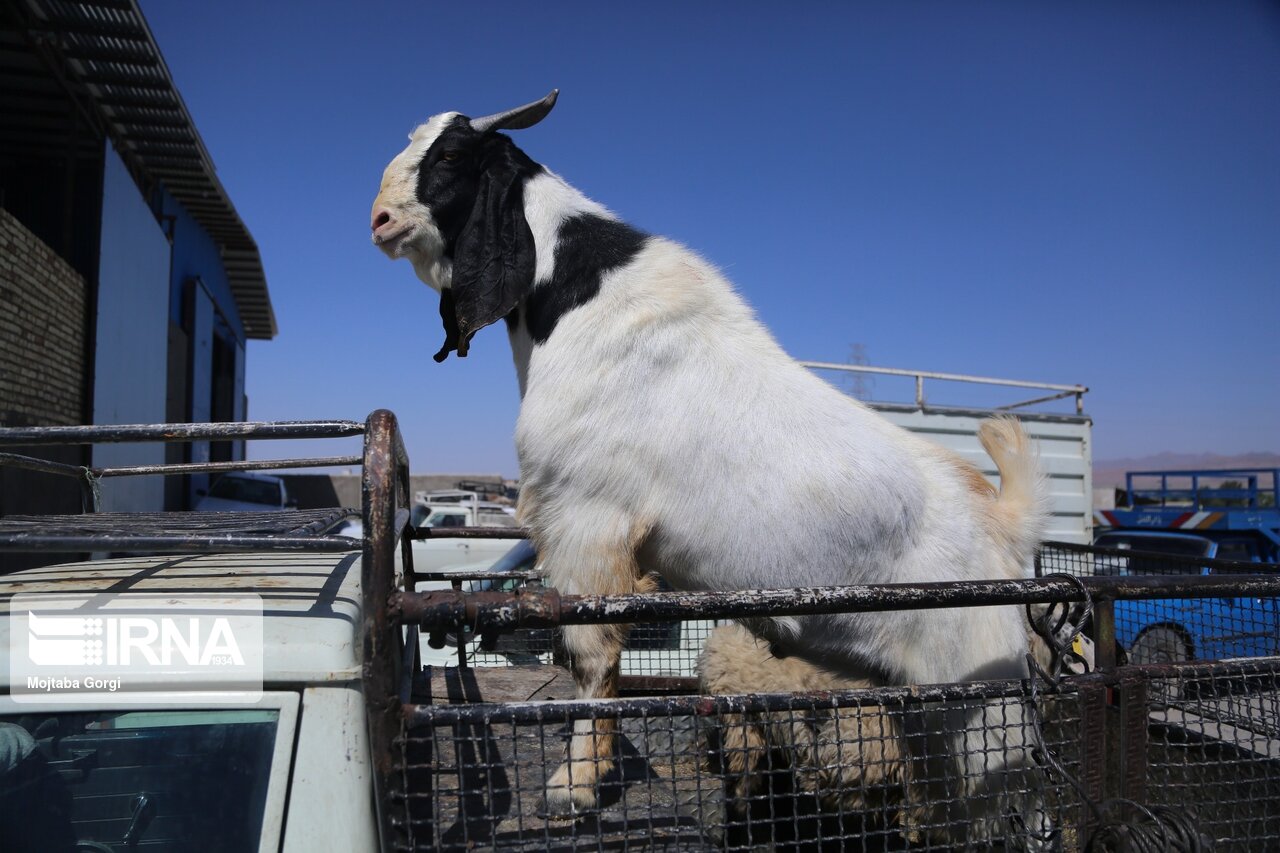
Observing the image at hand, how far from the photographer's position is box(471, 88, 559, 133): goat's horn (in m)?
2.87

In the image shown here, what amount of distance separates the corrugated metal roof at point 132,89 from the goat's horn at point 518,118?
29.3ft

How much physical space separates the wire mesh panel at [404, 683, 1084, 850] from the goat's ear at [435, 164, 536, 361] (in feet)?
4.54

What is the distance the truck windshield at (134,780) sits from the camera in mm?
1412

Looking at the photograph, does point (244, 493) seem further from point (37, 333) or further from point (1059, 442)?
point (1059, 442)

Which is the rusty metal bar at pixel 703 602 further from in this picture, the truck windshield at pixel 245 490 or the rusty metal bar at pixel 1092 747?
the truck windshield at pixel 245 490

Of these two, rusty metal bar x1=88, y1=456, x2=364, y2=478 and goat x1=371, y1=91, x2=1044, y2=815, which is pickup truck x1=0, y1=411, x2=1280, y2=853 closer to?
goat x1=371, y1=91, x2=1044, y2=815

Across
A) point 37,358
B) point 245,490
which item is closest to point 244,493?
point 245,490

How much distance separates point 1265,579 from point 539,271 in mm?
2227

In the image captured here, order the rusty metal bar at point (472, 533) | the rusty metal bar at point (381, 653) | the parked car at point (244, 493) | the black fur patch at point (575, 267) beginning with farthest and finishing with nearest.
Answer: the parked car at point (244, 493), the rusty metal bar at point (472, 533), the black fur patch at point (575, 267), the rusty metal bar at point (381, 653)

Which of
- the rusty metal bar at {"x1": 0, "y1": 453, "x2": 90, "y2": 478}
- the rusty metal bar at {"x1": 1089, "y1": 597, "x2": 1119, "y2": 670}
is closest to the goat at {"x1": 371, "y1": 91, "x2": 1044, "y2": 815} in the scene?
the rusty metal bar at {"x1": 1089, "y1": 597, "x2": 1119, "y2": 670}

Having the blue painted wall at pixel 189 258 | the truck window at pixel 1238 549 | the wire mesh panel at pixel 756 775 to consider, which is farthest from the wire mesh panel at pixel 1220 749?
the blue painted wall at pixel 189 258

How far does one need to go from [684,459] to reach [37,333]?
30.3ft

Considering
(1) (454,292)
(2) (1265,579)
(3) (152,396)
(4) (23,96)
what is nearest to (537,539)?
(1) (454,292)

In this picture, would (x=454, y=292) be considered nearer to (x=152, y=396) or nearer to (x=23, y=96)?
(x=23, y=96)
